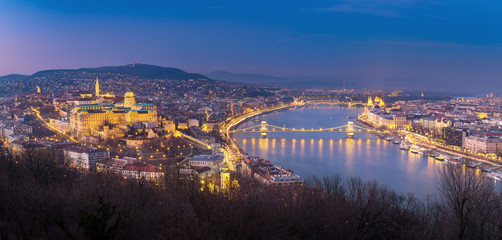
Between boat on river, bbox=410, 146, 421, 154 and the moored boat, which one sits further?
the moored boat

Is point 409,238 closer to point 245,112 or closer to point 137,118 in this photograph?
point 137,118

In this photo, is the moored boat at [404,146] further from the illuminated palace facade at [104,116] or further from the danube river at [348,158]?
the illuminated palace facade at [104,116]

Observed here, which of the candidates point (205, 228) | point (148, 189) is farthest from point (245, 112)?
point (205, 228)

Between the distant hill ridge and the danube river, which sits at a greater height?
the distant hill ridge

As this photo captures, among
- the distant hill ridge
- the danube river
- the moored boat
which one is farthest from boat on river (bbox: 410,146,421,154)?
the distant hill ridge

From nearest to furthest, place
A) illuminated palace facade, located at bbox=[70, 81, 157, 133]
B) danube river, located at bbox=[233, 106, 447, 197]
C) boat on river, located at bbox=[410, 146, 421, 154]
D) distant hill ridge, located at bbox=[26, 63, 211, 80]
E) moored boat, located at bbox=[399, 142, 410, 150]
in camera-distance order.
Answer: danube river, located at bbox=[233, 106, 447, 197]
illuminated palace facade, located at bbox=[70, 81, 157, 133]
boat on river, located at bbox=[410, 146, 421, 154]
moored boat, located at bbox=[399, 142, 410, 150]
distant hill ridge, located at bbox=[26, 63, 211, 80]

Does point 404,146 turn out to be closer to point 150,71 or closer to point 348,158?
point 348,158

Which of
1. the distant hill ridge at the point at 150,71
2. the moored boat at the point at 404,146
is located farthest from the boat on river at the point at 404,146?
the distant hill ridge at the point at 150,71

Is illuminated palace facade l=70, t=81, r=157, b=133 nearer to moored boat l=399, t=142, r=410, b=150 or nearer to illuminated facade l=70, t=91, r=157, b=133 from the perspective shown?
illuminated facade l=70, t=91, r=157, b=133
